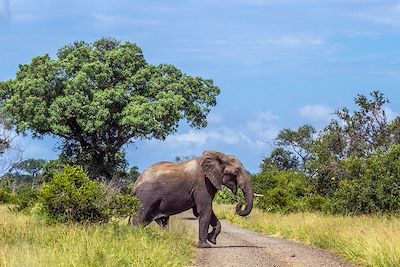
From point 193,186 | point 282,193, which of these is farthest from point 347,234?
point 282,193

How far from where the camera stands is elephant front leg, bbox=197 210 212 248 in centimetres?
1855

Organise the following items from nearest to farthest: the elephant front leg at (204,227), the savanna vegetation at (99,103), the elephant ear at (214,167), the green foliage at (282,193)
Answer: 1. the elephant front leg at (204,227)
2. the elephant ear at (214,167)
3. the green foliage at (282,193)
4. the savanna vegetation at (99,103)

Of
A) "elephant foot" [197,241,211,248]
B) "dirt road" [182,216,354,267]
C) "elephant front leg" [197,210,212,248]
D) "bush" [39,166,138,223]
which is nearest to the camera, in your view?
"dirt road" [182,216,354,267]

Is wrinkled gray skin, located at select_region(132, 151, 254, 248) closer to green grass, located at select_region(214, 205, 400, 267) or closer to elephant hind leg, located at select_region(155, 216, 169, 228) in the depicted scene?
elephant hind leg, located at select_region(155, 216, 169, 228)

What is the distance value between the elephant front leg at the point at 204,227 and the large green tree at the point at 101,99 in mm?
23763

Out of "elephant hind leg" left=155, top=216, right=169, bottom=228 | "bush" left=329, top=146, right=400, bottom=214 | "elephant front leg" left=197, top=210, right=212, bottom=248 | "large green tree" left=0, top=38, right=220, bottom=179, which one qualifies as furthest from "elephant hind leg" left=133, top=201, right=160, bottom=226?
"large green tree" left=0, top=38, right=220, bottom=179

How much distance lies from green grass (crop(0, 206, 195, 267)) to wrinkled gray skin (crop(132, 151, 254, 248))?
2.81 ft

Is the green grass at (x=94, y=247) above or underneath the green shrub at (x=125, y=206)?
underneath

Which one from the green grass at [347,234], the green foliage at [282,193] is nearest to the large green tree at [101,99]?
the green foliage at [282,193]

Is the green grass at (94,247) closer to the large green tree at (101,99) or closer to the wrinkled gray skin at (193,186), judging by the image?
the wrinkled gray skin at (193,186)

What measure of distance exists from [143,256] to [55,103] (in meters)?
32.7

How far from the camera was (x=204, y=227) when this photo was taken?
62.0 ft

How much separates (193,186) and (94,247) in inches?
280

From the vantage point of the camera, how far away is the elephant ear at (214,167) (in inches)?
754
